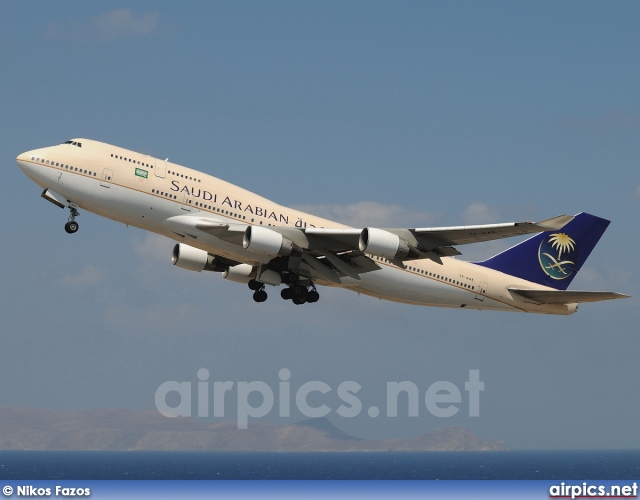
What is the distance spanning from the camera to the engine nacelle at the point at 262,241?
118 ft

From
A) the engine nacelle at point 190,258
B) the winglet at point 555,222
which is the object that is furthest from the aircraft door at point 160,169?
the winglet at point 555,222

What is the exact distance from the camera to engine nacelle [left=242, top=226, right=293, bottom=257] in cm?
3591

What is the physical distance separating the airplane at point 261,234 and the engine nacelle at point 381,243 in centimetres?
4

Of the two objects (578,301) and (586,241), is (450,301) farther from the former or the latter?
(586,241)

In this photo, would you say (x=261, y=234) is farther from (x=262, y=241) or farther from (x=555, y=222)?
(x=555, y=222)

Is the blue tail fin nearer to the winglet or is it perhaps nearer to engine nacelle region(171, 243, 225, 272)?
the winglet

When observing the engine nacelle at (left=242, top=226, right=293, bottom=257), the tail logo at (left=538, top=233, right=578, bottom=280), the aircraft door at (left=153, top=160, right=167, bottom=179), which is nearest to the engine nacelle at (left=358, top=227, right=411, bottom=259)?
the engine nacelle at (left=242, top=226, right=293, bottom=257)

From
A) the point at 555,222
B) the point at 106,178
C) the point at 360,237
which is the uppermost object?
the point at 106,178

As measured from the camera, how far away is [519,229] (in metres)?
34.3

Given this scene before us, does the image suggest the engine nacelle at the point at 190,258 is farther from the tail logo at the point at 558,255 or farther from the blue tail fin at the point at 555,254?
the tail logo at the point at 558,255

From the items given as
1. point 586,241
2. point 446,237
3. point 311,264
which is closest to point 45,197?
point 311,264

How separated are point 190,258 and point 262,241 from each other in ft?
22.5

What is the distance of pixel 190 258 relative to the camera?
41750 millimetres

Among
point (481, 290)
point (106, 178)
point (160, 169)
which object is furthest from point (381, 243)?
point (106, 178)
